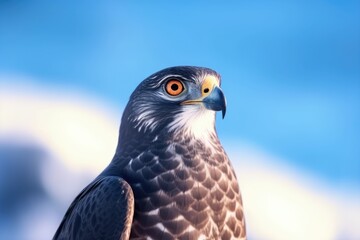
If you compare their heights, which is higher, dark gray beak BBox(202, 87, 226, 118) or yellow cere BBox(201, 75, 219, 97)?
yellow cere BBox(201, 75, 219, 97)

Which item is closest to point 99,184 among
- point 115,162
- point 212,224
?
point 115,162

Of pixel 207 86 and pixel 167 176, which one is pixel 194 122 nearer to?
pixel 207 86

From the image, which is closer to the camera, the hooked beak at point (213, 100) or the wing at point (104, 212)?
the wing at point (104, 212)

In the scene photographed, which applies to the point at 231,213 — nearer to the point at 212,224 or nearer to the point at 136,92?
the point at 212,224

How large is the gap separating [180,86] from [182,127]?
0.17 metres

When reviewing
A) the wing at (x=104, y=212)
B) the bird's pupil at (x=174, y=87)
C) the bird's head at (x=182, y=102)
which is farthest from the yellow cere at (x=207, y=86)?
the wing at (x=104, y=212)

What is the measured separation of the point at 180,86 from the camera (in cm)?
216

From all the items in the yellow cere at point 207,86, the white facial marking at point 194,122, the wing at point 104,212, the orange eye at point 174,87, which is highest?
the yellow cere at point 207,86

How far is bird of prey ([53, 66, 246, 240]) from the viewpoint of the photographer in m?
1.91

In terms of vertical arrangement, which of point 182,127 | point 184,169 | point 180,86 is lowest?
point 184,169

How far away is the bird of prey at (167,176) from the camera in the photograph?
1.91 m

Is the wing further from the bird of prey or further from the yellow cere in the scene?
the yellow cere

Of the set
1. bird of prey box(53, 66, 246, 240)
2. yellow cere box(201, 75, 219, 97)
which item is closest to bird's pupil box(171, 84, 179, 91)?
bird of prey box(53, 66, 246, 240)

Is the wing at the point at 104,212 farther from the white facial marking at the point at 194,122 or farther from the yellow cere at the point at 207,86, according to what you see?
the yellow cere at the point at 207,86
